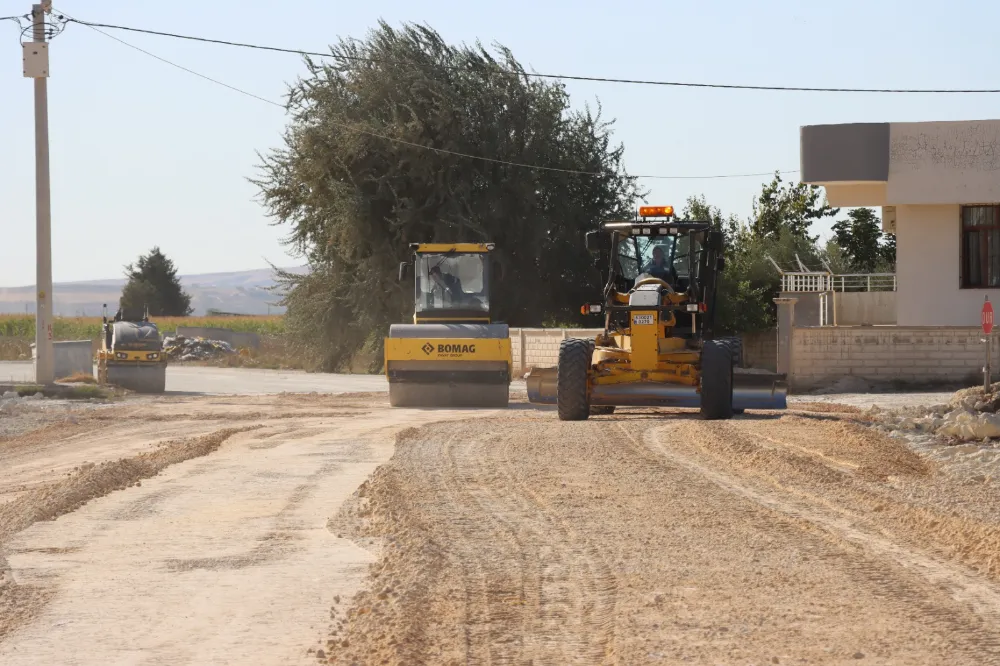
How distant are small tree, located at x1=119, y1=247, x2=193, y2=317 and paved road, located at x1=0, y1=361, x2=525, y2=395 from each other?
Answer: 6012 cm

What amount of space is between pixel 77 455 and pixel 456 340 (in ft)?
26.2

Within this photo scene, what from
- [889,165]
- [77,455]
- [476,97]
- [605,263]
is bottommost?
→ [77,455]

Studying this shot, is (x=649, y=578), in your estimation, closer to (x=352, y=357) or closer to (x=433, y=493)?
(x=433, y=493)

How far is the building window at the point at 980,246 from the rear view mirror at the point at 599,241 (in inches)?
484

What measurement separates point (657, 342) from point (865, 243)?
28660 millimetres

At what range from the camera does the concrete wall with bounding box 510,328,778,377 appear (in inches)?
1407

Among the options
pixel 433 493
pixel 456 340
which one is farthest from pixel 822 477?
pixel 456 340

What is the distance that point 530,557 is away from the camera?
336 inches

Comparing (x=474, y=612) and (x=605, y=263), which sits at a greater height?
(x=605, y=263)

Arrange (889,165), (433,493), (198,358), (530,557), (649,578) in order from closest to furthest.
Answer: (649,578) < (530,557) < (433,493) < (889,165) < (198,358)

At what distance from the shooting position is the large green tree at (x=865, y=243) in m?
44.4

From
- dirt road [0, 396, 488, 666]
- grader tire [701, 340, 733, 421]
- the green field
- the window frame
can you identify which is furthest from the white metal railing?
the green field

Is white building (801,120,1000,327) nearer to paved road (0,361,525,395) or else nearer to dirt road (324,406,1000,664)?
paved road (0,361,525,395)

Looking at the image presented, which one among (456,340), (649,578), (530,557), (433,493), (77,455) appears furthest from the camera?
(456,340)
